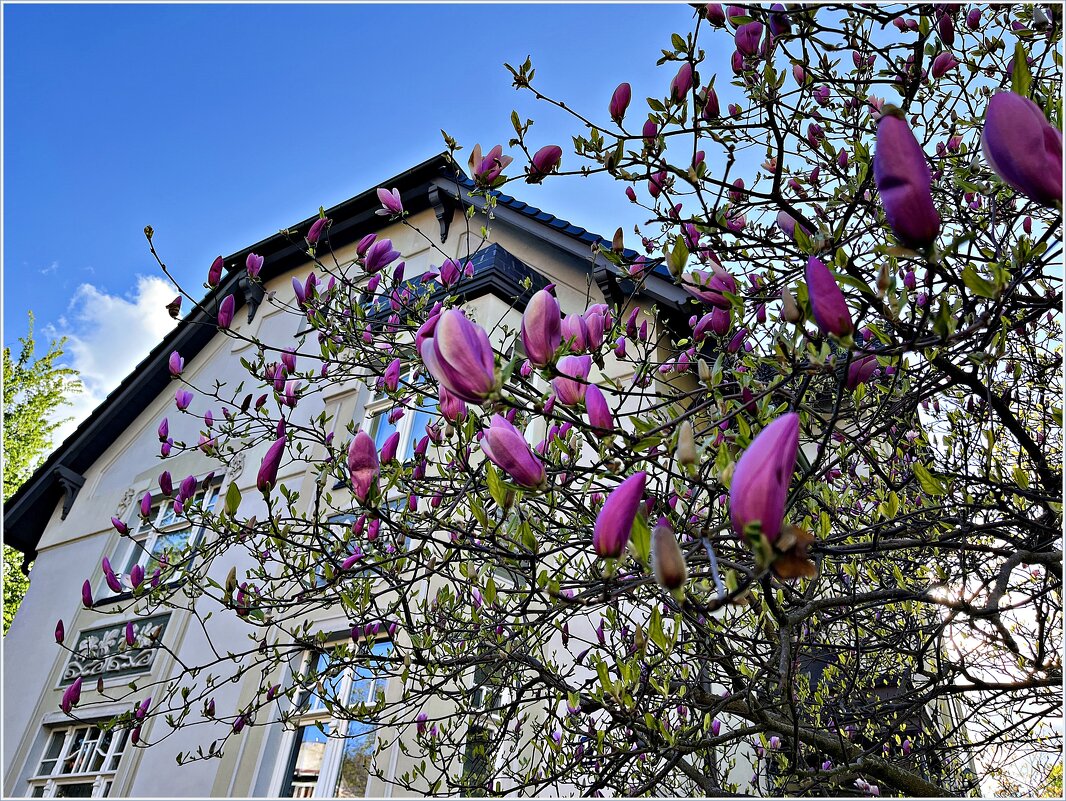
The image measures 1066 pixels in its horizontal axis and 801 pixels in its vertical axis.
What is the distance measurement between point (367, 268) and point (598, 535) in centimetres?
186

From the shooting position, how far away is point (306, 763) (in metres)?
5.38

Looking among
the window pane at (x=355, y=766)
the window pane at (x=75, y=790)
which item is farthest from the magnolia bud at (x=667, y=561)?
the window pane at (x=75, y=790)

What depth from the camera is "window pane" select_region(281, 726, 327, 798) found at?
5238 millimetres

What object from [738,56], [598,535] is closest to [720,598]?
[598,535]


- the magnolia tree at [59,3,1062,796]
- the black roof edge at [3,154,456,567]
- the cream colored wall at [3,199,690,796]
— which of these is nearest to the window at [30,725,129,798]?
A: the cream colored wall at [3,199,690,796]

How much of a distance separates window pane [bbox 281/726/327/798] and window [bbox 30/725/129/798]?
211cm

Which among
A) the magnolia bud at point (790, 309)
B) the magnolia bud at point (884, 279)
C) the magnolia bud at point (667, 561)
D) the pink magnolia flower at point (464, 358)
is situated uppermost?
the magnolia bud at point (884, 279)

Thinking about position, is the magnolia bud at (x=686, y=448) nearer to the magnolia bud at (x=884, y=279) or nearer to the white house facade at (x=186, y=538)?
the magnolia bud at (x=884, y=279)

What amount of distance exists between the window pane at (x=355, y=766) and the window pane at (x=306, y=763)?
0.21 metres

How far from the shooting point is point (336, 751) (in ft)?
17.2

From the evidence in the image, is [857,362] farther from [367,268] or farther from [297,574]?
[297,574]

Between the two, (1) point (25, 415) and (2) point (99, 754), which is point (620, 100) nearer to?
(2) point (99, 754)

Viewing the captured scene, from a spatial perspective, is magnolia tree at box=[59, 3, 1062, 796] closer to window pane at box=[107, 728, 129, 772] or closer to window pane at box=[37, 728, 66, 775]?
window pane at box=[107, 728, 129, 772]

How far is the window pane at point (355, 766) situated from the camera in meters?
4.99
